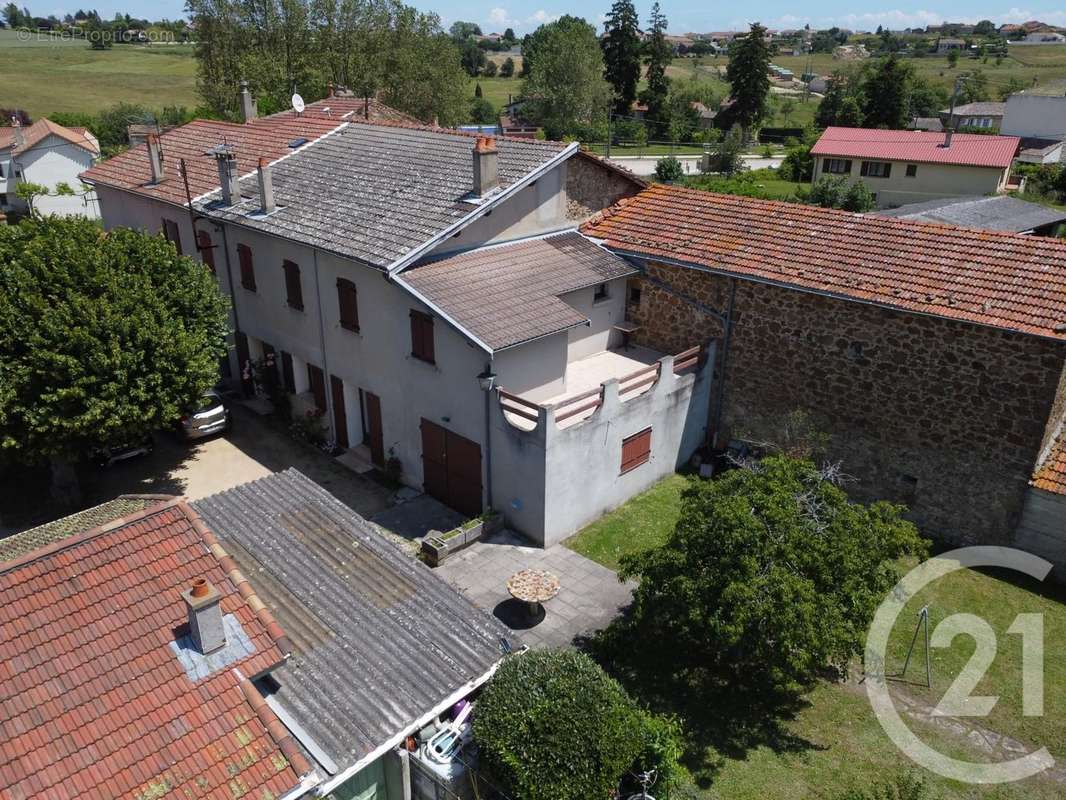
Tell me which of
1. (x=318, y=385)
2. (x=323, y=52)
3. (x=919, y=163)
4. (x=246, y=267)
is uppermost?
(x=323, y=52)

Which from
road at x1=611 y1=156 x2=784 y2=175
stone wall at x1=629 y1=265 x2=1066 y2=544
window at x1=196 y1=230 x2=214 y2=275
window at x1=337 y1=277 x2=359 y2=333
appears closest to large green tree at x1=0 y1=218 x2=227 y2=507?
window at x1=337 y1=277 x2=359 y2=333

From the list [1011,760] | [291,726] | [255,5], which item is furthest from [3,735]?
[255,5]

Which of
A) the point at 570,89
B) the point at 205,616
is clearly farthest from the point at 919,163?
the point at 205,616

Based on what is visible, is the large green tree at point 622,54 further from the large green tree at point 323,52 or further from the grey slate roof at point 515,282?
the grey slate roof at point 515,282

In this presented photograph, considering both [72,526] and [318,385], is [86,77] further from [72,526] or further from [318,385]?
[72,526]

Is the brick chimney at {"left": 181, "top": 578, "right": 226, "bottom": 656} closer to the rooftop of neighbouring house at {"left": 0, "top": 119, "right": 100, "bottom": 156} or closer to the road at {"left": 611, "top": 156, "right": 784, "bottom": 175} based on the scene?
the rooftop of neighbouring house at {"left": 0, "top": 119, "right": 100, "bottom": 156}

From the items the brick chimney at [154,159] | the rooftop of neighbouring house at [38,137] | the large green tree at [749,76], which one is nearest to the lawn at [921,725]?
the brick chimney at [154,159]
